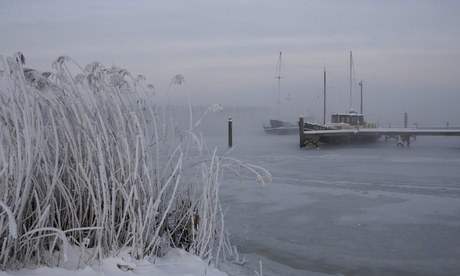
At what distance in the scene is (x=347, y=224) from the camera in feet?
13.9

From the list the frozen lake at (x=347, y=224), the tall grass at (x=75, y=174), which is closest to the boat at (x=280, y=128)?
the frozen lake at (x=347, y=224)

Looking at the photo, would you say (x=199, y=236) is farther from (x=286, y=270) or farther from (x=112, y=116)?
(x=112, y=116)

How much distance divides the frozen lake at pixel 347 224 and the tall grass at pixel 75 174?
1100 mm

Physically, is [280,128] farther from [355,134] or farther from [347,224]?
[347,224]

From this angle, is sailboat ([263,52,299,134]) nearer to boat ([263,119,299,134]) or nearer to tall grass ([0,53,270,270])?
boat ([263,119,299,134])

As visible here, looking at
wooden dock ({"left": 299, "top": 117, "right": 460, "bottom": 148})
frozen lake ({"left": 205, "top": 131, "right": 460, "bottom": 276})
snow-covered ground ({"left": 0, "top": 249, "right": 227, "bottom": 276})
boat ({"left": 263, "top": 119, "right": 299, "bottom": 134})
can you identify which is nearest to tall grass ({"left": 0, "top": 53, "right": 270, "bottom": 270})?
snow-covered ground ({"left": 0, "top": 249, "right": 227, "bottom": 276})

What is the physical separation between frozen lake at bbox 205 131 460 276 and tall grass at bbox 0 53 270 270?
110cm

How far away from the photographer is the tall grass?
6.67 feet

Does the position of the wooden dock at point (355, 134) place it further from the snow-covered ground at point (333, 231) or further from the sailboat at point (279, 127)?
the sailboat at point (279, 127)

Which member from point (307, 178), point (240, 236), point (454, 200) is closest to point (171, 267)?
point (240, 236)

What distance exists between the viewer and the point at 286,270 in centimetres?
302

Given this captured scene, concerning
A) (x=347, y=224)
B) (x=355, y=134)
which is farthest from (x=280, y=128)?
(x=347, y=224)

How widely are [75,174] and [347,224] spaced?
131 inches

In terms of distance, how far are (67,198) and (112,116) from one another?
762 mm
